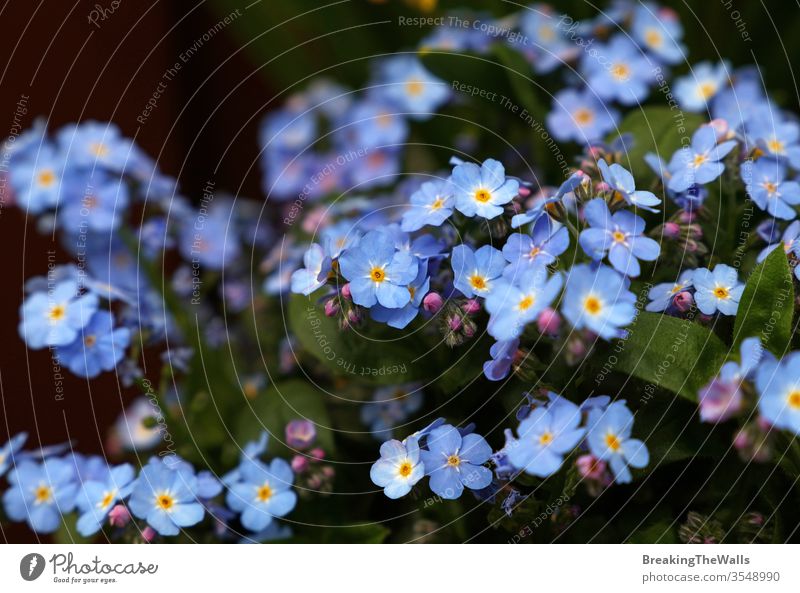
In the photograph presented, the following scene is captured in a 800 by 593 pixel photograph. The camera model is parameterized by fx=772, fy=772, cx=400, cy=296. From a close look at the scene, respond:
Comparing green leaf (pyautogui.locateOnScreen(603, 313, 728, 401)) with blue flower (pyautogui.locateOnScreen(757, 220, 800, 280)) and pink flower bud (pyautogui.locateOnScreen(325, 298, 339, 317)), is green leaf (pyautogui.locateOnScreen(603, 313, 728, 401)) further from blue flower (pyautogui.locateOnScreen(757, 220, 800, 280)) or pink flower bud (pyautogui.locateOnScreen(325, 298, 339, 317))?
pink flower bud (pyautogui.locateOnScreen(325, 298, 339, 317))

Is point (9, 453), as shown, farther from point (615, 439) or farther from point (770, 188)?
point (770, 188)

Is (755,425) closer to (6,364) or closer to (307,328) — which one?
(307,328)

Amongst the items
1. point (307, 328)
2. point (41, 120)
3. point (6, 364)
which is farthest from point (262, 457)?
point (41, 120)

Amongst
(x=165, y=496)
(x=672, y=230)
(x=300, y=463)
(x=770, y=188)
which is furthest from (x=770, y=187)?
(x=165, y=496)

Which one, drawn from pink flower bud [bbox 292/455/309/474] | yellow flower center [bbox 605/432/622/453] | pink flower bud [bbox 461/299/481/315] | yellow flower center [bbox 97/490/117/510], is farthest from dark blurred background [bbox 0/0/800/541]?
yellow flower center [bbox 605/432/622/453]

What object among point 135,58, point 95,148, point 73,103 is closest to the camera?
point 95,148

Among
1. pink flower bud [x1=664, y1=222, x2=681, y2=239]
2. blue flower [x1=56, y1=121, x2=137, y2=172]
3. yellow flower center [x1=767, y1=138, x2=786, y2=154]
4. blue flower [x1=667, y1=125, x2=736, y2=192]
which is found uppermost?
blue flower [x1=56, y1=121, x2=137, y2=172]

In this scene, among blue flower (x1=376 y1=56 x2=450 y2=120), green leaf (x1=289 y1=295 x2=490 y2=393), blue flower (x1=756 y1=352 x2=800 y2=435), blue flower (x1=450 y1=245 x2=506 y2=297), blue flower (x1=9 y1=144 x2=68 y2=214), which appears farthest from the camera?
blue flower (x1=376 y1=56 x2=450 y2=120)

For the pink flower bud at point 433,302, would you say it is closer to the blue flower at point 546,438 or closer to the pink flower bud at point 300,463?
the blue flower at point 546,438
